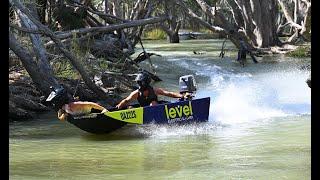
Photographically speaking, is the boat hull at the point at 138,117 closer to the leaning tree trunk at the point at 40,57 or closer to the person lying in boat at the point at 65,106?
the person lying in boat at the point at 65,106

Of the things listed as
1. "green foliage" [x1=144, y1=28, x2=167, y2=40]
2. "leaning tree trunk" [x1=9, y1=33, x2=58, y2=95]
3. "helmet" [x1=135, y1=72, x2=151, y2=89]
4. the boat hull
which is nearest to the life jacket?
"helmet" [x1=135, y1=72, x2=151, y2=89]

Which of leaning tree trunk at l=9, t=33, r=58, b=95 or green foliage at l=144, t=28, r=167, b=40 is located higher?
leaning tree trunk at l=9, t=33, r=58, b=95

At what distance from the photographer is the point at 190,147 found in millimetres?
9336

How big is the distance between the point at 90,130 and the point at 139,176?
3340 millimetres

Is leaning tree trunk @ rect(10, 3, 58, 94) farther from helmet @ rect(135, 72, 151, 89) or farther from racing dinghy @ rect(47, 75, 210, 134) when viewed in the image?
helmet @ rect(135, 72, 151, 89)

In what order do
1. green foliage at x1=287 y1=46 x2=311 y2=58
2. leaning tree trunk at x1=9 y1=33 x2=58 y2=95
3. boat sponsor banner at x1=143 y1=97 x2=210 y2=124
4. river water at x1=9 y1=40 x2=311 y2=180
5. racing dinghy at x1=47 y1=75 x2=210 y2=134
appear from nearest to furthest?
river water at x1=9 y1=40 x2=311 y2=180
racing dinghy at x1=47 y1=75 x2=210 y2=134
boat sponsor banner at x1=143 y1=97 x2=210 y2=124
leaning tree trunk at x1=9 y1=33 x2=58 y2=95
green foliage at x1=287 y1=46 x2=311 y2=58

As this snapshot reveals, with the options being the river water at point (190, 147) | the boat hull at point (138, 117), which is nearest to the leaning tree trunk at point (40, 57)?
the river water at point (190, 147)

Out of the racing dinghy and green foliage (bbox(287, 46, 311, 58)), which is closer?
the racing dinghy

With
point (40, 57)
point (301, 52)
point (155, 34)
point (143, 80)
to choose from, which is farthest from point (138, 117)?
point (155, 34)

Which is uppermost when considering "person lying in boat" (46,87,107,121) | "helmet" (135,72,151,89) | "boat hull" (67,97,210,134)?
"helmet" (135,72,151,89)

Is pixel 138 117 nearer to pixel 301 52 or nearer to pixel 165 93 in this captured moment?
pixel 165 93

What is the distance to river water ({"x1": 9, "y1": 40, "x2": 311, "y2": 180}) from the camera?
295 inches

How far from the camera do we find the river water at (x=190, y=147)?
748 centimetres

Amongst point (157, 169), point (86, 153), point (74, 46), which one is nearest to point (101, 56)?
point (74, 46)
